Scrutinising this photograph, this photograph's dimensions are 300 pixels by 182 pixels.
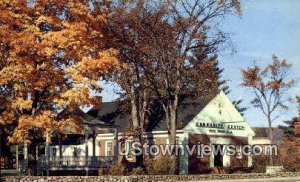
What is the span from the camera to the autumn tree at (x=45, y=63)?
24.8 meters

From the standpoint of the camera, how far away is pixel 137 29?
3447cm

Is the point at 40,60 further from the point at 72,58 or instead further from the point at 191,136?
the point at 191,136

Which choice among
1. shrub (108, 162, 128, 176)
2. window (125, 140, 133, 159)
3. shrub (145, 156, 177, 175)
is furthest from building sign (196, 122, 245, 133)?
shrub (108, 162, 128, 176)

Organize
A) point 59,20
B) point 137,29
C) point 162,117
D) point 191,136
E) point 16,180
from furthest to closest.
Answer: point 162,117 < point 191,136 < point 137,29 < point 59,20 < point 16,180

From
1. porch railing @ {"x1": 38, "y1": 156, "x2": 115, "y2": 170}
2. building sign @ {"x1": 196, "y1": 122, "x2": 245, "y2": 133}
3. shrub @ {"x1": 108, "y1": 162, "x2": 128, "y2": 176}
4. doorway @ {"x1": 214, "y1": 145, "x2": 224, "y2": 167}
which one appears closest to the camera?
shrub @ {"x1": 108, "y1": 162, "x2": 128, "y2": 176}

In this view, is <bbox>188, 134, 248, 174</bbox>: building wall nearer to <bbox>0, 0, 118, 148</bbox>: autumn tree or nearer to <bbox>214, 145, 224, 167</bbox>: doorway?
<bbox>214, 145, 224, 167</bbox>: doorway

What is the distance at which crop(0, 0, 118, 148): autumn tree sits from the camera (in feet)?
81.4

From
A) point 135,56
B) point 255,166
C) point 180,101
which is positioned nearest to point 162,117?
point 180,101

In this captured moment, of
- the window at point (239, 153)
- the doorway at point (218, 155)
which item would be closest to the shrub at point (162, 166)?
the doorway at point (218, 155)

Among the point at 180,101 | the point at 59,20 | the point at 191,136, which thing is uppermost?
the point at 59,20

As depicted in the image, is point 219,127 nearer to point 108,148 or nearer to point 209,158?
point 209,158

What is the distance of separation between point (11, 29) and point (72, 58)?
3521 mm

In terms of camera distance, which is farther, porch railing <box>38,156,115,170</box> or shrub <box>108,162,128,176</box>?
porch railing <box>38,156,115,170</box>

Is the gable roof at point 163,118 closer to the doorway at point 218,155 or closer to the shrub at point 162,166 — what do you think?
the doorway at point 218,155
